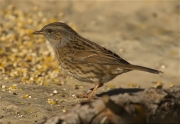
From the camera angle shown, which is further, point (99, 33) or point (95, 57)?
point (99, 33)

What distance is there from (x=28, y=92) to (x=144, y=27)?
16.0ft

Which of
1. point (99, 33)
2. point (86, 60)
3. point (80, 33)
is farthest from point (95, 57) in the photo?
point (99, 33)

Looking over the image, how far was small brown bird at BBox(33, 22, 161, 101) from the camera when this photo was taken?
670 centimetres

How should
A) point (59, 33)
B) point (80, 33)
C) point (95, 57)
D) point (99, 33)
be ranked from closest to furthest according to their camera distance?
point (95, 57) → point (59, 33) → point (80, 33) → point (99, 33)

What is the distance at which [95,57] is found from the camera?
6.93 m

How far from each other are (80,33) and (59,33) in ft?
8.19

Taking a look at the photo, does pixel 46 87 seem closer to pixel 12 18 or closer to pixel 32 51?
pixel 32 51

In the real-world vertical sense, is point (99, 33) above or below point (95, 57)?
above

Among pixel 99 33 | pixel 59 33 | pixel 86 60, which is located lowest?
pixel 86 60

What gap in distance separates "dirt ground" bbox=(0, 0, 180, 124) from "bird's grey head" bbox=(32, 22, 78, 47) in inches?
28.4

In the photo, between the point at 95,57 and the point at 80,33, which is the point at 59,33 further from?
the point at 80,33

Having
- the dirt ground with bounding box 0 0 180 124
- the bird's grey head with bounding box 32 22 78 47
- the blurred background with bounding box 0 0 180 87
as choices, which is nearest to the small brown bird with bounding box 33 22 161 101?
the bird's grey head with bounding box 32 22 78 47

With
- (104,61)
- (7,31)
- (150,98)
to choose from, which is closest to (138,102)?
(150,98)

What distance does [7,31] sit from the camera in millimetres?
9578
